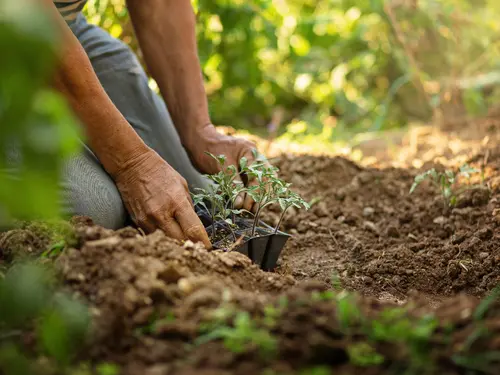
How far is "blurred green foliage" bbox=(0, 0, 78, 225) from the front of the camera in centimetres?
101

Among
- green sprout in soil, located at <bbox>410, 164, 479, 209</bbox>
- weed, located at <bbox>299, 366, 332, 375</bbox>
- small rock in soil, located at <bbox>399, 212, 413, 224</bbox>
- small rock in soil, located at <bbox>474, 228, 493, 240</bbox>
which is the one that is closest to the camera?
weed, located at <bbox>299, 366, 332, 375</bbox>

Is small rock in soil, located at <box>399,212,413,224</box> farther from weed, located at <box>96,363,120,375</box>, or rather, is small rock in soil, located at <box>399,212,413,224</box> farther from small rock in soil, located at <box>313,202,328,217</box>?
weed, located at <box>96,363,120,375</box>

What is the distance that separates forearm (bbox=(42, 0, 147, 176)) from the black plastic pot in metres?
0.37

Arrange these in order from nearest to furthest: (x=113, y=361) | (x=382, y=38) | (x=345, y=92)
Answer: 1. (x=113, y=361)
2. (x=382, y=38)
3. (x=345, y=92)

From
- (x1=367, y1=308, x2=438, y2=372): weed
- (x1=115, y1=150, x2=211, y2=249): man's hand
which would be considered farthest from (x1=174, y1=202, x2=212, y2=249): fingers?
(x1=367, y1=308, x2=438, y2=372): weed

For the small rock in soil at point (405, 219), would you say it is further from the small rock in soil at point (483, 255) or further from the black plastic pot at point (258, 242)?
the black plastic pot at point (258, 242)

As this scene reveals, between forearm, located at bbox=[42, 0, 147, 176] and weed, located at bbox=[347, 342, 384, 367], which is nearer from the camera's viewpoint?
weed, located at bbox=[347, 342, 384, 367]

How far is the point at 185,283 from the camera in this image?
1469mm

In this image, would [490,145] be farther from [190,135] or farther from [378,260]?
[190,135]

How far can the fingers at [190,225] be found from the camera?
2.02 metres

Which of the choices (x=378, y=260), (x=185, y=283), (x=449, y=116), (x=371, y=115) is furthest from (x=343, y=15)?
(x=185, y=283)

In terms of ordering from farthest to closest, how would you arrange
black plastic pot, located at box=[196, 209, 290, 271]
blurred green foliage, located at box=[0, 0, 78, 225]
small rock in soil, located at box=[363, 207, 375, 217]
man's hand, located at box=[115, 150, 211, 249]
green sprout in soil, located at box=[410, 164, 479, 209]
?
small rock in soil, located at box=[363, 207, 375, 217] → green sprout in soil, located at box=[410, 164, 479, 209] → black plastic pot, located at box=[196, 209, 290, 271] → man's hand, located at box=[115, 150, 211, 249] → blurred green foliage, located at box=[0, 0, 78, 225]

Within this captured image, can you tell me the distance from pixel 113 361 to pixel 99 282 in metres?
0.23

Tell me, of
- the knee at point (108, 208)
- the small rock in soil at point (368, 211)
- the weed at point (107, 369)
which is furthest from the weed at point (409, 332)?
the small rock in soil at point (368, 211)
